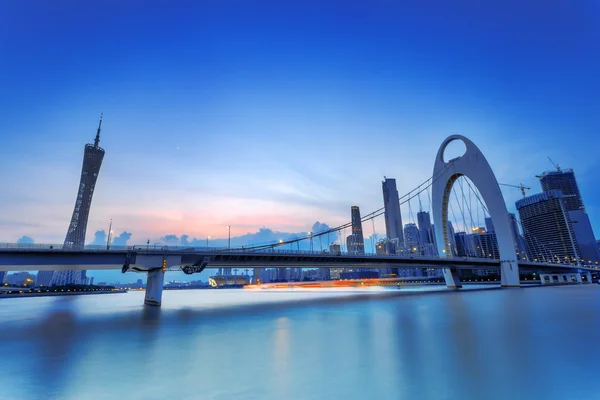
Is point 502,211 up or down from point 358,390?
up

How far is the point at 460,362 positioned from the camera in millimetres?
8477

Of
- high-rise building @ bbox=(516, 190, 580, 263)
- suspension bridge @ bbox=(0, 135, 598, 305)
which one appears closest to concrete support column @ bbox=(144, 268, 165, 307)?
suspension bridge @ bbox=(0, 135, 598, 305)

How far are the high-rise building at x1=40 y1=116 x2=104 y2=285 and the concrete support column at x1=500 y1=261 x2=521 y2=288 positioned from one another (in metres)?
111

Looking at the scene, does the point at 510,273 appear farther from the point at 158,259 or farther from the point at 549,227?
→ the point at 549,227

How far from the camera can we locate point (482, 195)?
64.0 meters

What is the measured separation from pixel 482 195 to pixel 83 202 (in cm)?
11261

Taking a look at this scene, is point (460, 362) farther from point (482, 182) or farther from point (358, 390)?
point (482, 182)

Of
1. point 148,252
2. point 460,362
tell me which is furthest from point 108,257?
point 460,362

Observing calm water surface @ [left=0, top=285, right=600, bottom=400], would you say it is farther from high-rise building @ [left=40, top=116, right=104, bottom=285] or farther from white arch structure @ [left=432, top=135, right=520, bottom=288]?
high-rise building @ [left=40, top=116, right=104, bottom=285]

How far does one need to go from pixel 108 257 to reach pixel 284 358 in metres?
29.5

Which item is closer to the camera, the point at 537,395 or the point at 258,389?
the point at 537,395

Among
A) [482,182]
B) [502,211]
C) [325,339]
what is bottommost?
[325,339]

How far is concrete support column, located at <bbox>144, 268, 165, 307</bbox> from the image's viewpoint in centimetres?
3440

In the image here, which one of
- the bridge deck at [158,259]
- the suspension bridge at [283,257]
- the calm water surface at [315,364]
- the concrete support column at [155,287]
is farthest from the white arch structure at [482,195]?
the concrete support column at [155,287]
